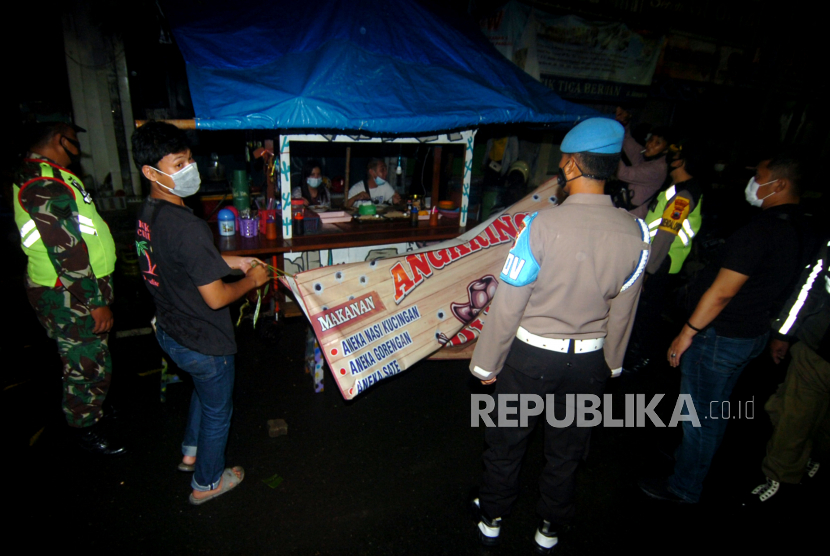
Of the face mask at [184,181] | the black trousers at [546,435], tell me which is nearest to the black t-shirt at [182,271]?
the face mask at [184,181]

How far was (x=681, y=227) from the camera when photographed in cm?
443

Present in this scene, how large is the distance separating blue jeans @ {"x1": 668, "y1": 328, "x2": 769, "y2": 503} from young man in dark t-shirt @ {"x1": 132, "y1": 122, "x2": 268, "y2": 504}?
295 centimetres

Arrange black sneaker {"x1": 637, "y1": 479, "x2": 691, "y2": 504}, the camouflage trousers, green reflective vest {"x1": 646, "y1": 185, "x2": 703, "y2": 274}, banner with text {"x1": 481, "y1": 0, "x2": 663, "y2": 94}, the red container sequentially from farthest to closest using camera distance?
banner with text {"x1": 481, "y1": 0, "x2": 663, "y2": 94} < the red container < green reflective vest {"x1": 646, "y1": 185, "x2": 703, "y2": 274} < black sneaker {"x1": 637, "y1": 479, "x2": 691, "y2": 504} < the camouflage trousers

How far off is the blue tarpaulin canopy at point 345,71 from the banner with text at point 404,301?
4.00 feet

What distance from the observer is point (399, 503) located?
11.1 ft

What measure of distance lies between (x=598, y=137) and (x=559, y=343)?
1.11m

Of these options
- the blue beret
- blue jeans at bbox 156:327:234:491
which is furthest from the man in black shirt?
blue jeans at bbox 156:327:234:491

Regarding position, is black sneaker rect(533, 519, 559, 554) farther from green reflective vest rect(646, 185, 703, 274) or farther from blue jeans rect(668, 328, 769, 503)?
green reflective vest rect(646, 185, 703, 274)

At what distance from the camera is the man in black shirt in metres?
2.77

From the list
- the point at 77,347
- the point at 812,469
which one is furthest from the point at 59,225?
the point at 812,469

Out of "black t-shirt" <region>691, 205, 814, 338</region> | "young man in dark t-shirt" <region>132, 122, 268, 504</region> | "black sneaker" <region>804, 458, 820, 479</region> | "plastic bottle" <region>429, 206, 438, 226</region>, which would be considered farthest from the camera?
"plastic bottle" <region>429, 206, 438, 226</region>

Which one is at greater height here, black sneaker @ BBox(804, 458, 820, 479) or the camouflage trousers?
the camouflage trousers

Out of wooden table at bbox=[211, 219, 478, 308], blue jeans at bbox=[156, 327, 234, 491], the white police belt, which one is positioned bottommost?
blue jeans at bbox=[156, 327, 234, 491]

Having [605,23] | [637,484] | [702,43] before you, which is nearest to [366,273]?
[637,484]
